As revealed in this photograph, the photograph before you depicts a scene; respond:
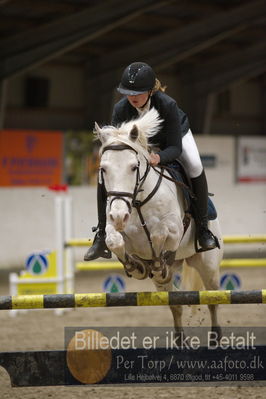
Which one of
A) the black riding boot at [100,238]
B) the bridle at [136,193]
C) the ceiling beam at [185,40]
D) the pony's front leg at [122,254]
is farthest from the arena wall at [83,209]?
the bridle at [136,193]

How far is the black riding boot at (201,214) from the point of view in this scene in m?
4.79

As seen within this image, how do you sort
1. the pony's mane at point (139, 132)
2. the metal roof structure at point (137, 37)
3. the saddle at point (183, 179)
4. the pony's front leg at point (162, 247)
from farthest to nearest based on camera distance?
1. the metal roof structure at point (137, 37)
2. the saddle at point (183, 179)
3. the pony's front leg at point (162, 247)
4. the pony's mane at point (139, 132)

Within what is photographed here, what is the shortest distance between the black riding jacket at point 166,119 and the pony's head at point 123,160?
0.47 ft

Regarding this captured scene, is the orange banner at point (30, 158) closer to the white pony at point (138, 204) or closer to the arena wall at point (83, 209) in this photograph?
the arena wall at point (83, 209)

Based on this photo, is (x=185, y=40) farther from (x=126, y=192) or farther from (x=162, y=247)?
(x=126, y=192)

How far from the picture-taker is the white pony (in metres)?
3.96

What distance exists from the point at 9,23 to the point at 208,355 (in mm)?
8716

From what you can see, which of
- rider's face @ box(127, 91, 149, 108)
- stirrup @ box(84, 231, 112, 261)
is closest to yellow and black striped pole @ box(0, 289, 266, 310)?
stirrup @ box(84, 231, 112, 261)

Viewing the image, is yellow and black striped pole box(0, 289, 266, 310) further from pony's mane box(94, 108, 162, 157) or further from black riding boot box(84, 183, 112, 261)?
pony's mane box(94, 108, 162, 157)

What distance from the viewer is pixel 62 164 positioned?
12195mm

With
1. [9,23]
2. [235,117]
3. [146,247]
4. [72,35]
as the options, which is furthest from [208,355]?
[235,117]

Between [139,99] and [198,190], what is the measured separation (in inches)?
31.1

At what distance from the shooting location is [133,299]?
4.15 metres

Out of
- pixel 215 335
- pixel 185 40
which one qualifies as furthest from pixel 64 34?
pixel 215 335
